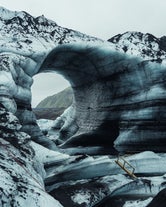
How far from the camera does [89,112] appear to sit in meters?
15.8

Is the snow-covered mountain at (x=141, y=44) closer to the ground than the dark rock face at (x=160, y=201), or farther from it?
farther from it

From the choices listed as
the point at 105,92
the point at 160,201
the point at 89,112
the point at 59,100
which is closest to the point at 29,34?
the point at 105,92

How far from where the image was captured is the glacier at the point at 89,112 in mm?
8891

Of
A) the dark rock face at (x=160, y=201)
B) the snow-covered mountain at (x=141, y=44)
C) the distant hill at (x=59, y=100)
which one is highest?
Answer: the snow-covered mountain at (x=141, y=44)

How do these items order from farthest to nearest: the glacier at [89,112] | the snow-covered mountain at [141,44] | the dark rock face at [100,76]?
1. the snow-covered mountain at [141,44]
2. the dark rock face at [100,76]
3. the glacier at [89,112]

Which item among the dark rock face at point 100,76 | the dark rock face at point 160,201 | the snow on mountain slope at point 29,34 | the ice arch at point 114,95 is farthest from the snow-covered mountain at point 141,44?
the dark rock face at point 160,201

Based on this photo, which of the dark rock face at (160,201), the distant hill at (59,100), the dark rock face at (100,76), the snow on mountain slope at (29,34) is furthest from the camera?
the distant hill at (59,100)

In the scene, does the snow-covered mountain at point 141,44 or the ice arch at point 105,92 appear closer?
the ice arch at point 105,92

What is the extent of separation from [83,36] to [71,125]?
186 inches

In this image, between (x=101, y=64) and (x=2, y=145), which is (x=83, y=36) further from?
(x=2, y=145)

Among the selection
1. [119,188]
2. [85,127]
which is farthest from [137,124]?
[119,188]

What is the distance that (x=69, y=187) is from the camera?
9.47 m

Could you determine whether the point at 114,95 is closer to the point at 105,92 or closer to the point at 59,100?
the point at 105,92

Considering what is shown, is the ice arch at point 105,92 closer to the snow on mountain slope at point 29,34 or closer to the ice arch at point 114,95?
the ice arch at point 114,95
